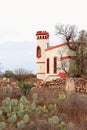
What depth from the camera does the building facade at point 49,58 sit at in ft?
172

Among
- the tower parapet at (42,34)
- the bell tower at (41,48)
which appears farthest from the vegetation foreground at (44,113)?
the tower parapet at (42,34)

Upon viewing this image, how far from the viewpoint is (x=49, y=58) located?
58.6m

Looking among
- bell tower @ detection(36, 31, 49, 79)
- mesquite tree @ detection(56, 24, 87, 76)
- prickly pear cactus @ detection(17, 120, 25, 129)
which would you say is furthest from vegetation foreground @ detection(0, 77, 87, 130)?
bell tower @ detection(36, 31, 49, 79)

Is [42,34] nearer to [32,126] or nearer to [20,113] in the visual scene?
[20,113]

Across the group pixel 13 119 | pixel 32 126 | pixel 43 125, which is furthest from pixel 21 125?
pixel 13 119

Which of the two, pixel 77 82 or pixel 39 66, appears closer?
pixel 77 82

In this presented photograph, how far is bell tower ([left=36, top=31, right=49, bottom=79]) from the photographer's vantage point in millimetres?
60816

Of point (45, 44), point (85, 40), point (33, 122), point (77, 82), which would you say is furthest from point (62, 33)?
point (33, 122)

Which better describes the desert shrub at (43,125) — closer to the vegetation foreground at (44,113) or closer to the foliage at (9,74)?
the vegetation foreground at (44,113)

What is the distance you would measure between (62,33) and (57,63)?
16.1 feet

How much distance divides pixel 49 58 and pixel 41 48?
348cm

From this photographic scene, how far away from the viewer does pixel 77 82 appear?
2534cm

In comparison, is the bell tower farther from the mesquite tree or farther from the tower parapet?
the mesquite tree

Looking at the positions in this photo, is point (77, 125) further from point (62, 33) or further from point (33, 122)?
point (62, 33)
